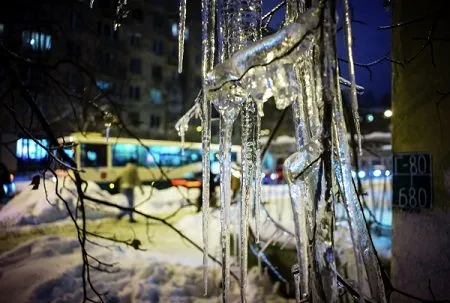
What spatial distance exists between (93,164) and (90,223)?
7.15 meters

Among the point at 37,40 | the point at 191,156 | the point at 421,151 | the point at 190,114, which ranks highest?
the point at 37,40

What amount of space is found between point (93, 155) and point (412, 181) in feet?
56.2

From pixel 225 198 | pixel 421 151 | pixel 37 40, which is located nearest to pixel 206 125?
pixel 225 198

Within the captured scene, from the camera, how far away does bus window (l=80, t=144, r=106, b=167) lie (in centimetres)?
1819

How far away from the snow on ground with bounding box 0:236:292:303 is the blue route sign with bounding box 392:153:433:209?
2.81 meters

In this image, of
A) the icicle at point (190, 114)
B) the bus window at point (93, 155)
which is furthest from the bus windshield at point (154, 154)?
the icicle at point (190, 114)

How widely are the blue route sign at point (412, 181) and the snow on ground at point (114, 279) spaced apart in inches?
111

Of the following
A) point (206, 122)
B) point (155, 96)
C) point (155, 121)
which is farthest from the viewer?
point (155, 96)

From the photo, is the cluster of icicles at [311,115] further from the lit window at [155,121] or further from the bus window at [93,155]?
the lit window at [155,121]

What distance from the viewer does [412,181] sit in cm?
398

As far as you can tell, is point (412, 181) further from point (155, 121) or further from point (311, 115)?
point (155, 121)

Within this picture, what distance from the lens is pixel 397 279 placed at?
407 centimetres

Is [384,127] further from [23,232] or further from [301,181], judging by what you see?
[301,181]

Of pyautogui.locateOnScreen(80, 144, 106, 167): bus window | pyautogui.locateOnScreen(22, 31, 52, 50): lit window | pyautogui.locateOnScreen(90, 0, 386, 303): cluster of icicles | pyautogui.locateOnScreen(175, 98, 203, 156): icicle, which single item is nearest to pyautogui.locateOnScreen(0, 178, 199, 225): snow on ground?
pyautogui.locateOnScreen(80, 144, 106, 167): bus window
